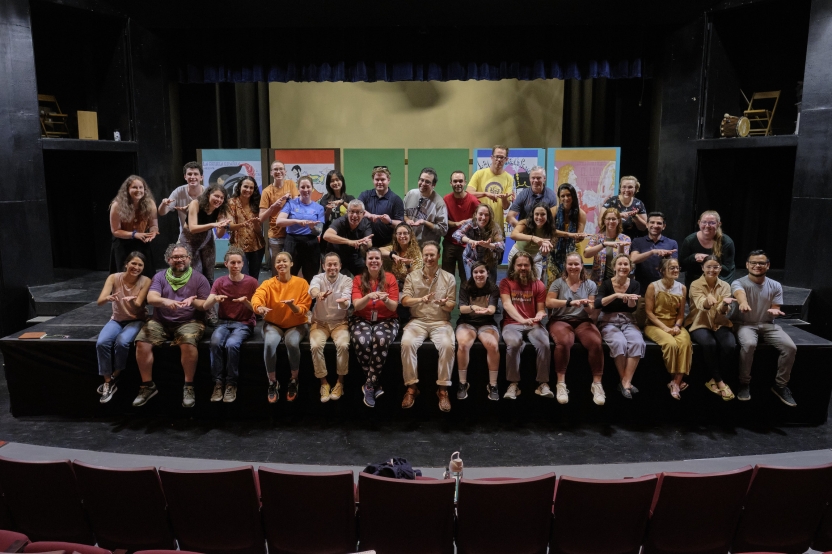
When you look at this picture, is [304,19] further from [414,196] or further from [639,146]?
[639,146]

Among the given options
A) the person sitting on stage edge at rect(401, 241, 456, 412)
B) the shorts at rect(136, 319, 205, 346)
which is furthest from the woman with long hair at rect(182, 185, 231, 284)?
the person sitting on stage edge at rect(401, 241, 456, 412)

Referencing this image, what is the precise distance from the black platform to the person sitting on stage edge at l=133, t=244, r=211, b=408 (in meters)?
0.10

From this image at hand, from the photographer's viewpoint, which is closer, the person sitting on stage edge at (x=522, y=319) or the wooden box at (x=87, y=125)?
the person sitting on stage edge at (x=522, y=319)

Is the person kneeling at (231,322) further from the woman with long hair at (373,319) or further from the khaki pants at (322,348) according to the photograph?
the woman with long hair at (373,319)

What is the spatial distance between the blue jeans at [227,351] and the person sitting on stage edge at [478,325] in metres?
1.67

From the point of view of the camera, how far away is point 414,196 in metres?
5.52

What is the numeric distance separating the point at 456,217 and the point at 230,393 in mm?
2377

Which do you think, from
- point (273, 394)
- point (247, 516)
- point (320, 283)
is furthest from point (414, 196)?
point (247, 516)

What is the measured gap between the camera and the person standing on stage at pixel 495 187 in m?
5.78

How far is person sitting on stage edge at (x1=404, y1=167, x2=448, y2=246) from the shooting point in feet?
17.7

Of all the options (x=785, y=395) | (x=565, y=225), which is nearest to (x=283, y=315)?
(x=565, y=225)

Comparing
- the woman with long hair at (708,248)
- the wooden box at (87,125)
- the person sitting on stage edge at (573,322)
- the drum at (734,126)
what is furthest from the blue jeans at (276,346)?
the drum at (734,126)

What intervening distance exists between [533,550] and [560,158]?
613 centimetres

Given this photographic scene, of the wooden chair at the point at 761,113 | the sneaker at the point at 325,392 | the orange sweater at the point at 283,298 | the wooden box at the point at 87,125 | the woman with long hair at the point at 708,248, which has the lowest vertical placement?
the sneaker at the point at 325,392
